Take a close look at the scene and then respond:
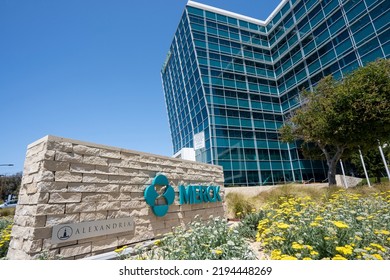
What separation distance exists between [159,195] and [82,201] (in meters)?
1.81

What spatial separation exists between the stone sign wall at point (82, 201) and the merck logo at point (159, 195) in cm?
11

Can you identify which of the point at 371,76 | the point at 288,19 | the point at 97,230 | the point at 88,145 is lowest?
the point at 97,230

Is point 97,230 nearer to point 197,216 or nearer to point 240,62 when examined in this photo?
point 197,216

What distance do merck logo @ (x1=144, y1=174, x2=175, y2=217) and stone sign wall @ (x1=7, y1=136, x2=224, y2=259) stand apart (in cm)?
11

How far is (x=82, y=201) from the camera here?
3.70 meters

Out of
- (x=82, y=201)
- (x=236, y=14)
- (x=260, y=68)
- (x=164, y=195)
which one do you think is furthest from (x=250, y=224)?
(x=236, y=14)

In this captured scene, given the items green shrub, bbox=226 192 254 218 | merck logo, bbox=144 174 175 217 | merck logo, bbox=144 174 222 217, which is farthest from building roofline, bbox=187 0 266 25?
merck logo, bbox=144 174 175 217

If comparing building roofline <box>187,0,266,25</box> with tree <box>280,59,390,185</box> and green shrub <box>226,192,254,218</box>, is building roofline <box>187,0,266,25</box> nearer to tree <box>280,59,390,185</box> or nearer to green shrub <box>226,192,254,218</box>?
tree <box>280,59,390,185</box>

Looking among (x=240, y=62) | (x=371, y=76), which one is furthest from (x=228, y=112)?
(x=371, y=76)

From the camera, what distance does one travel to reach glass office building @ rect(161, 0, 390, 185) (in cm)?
2228

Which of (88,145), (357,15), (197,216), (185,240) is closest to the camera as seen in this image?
(185,240)

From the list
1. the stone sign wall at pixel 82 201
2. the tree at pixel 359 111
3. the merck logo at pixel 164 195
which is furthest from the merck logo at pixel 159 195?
the tree at pixel 359 111

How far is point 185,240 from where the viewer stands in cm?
341
